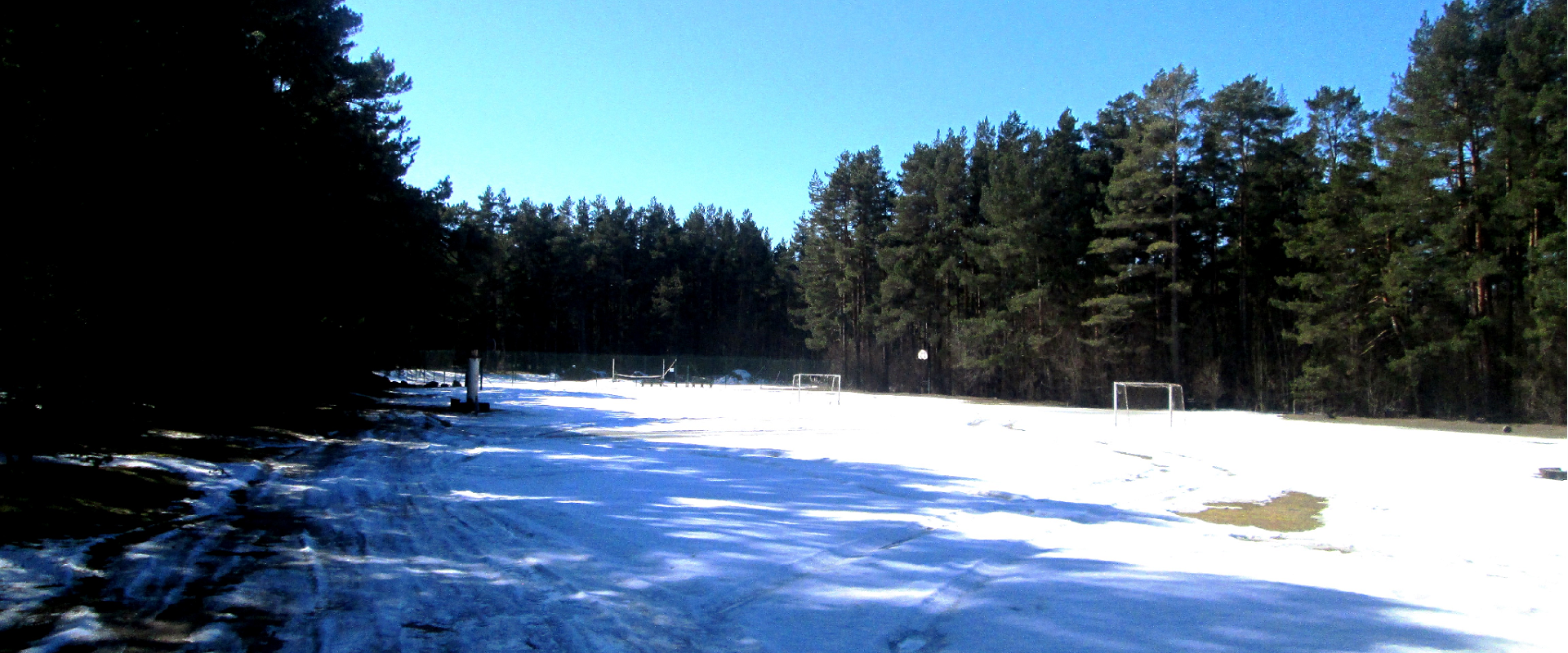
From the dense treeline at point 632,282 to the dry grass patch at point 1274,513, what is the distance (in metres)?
61.4

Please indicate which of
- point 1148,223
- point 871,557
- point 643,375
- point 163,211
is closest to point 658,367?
point 643,375

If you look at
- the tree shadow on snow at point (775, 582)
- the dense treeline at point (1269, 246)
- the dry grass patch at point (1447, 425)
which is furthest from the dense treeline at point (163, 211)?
the dense treeline at point (1269, 246)

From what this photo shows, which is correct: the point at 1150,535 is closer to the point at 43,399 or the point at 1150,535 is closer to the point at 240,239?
the point at 43,399

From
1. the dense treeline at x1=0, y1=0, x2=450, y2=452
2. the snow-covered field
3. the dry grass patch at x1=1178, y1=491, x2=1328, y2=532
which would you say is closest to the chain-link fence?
Result: the dense treeline at x1=0, y1=0, x2=450, y2=452

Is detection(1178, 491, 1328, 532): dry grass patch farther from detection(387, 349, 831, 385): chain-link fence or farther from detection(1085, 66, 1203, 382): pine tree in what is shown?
detection(387, 349, 831, 385): chain-link fence

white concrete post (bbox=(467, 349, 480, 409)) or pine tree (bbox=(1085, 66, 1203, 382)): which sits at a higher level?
pine tree (bbox=(1085, 66, 1203, 382))

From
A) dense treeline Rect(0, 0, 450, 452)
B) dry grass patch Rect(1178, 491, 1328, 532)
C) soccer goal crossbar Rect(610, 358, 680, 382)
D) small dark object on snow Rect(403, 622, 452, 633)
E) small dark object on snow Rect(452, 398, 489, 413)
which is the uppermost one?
dense treeline Rect(0, 0, 450, 452)

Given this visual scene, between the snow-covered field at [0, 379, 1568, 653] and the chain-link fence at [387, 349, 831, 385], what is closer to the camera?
the snow-covered field at [0, 379, 1568, 653]

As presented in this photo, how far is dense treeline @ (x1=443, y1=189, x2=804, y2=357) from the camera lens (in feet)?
236

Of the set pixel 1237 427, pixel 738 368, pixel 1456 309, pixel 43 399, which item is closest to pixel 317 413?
pixel 43 399

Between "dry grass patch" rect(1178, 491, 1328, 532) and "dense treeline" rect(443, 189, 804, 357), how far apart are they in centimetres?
6136

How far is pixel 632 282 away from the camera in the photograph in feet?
245

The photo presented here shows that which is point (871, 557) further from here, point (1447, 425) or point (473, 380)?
point (1447, 425)

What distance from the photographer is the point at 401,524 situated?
25.0ft
